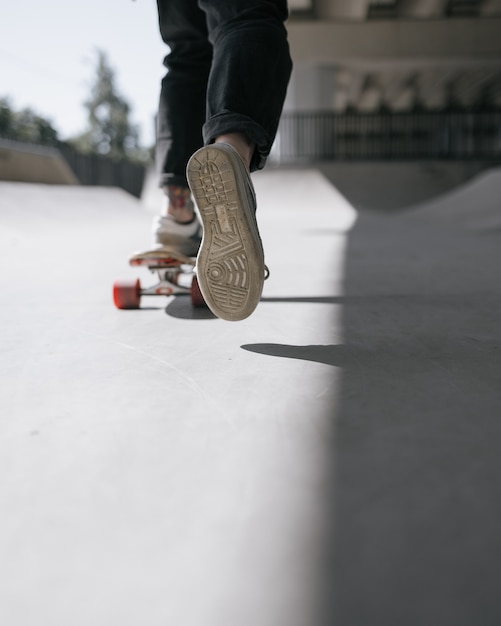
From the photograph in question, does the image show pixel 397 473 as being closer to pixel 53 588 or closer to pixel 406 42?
pixel 53 588

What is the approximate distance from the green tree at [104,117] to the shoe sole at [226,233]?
47.0 meters

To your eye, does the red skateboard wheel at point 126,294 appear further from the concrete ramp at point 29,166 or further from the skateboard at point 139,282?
the concrete ramp at point 29,166

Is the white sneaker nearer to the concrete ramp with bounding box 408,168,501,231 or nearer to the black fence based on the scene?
the concrete ramp with bounding box 408,168,501,231

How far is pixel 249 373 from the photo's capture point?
3.14 feet

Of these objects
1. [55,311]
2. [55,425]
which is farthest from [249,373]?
[55,311]

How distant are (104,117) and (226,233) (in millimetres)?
50090

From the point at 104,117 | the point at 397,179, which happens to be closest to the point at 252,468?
the point at 397,179

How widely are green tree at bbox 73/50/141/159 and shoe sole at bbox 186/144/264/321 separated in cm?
4703

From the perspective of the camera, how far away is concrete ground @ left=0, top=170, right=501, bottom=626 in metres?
0.43

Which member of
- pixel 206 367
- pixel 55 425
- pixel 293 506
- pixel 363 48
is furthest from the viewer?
pixel 363 48

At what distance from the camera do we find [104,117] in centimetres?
4725

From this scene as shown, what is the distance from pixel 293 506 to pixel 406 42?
1411 cm

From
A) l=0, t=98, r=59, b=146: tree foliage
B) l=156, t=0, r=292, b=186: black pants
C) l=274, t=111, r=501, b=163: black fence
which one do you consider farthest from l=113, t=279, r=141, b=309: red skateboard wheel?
l=0, t=98, r=59, b=146: tree foliage

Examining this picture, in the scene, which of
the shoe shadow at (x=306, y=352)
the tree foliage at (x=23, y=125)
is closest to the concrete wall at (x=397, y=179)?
the shoe shadow at (x=306, y=352)
